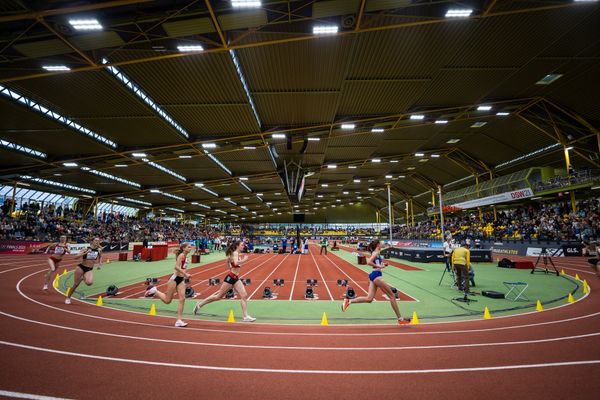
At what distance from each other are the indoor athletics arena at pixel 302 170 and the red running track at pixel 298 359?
44 mm

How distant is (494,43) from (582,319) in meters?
13.7

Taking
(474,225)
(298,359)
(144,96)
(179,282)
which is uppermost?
(144,96)

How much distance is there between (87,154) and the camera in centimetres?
2503

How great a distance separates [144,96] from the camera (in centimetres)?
1645

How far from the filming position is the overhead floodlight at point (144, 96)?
46.1 ft

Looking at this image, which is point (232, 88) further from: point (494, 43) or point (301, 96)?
point (494, 43)

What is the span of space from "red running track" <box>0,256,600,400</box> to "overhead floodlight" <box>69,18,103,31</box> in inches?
375

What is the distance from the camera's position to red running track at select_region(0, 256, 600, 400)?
3.37 meters

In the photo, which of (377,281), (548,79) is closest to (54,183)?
(377,281)

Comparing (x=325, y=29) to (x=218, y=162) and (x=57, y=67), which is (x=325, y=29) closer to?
(x=57, y=67)

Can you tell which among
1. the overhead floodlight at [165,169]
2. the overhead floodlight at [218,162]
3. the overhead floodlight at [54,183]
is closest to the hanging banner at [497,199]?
the overhead floodlight at [218,162]

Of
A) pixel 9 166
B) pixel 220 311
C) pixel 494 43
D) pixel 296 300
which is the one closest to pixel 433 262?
pixel 494 43

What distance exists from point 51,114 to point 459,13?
23.9 m

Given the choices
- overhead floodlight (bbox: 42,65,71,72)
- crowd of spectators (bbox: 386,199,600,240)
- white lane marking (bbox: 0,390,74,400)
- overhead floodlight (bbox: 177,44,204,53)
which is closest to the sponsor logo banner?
overhead floodlight (bbox: 42,65,71,72)
